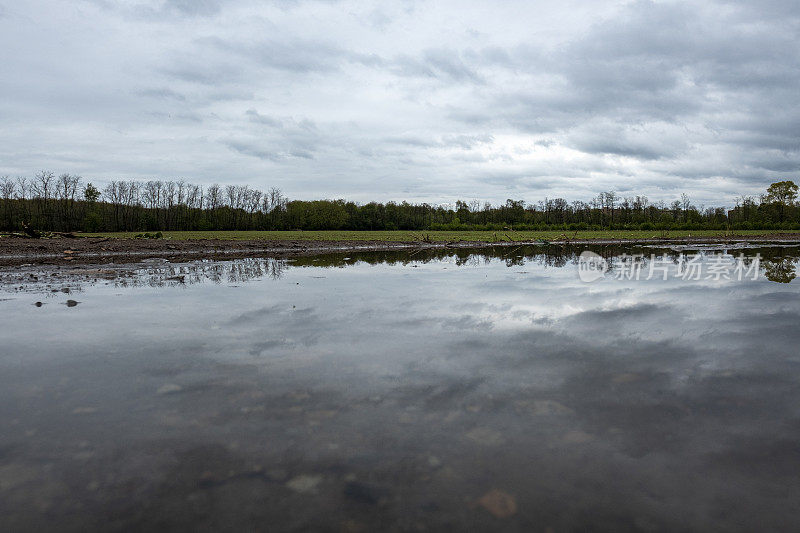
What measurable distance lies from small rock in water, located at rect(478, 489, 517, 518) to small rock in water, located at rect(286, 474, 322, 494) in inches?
41.7

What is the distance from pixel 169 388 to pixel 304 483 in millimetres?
2381

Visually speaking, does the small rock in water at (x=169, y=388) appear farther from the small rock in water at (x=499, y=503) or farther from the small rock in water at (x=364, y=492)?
the small rock in water at (x=499, y=503)

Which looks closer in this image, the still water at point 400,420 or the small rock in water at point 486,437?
the still water at point 400,420

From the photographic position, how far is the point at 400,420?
4008 millimetres

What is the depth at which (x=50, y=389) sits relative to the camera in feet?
15.5

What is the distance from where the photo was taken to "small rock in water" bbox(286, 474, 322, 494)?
303 centimetres

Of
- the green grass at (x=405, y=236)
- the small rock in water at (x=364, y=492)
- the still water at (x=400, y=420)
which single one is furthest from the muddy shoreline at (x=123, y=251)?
the small rock in water at (x=364, y=492)

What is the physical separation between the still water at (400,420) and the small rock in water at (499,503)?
0.01 metres

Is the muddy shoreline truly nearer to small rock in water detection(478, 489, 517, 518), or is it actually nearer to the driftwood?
the driftwood

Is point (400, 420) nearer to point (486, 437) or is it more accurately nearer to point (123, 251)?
point (486, 437)

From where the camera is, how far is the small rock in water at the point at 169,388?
4680mm

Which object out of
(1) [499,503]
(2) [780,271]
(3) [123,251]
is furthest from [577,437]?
(3) [123,251]

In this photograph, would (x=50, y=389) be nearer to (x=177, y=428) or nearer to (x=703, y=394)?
(x=177, y=428)

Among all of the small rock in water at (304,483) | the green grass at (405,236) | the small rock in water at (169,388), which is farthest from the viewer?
the green grass at (405,236)
